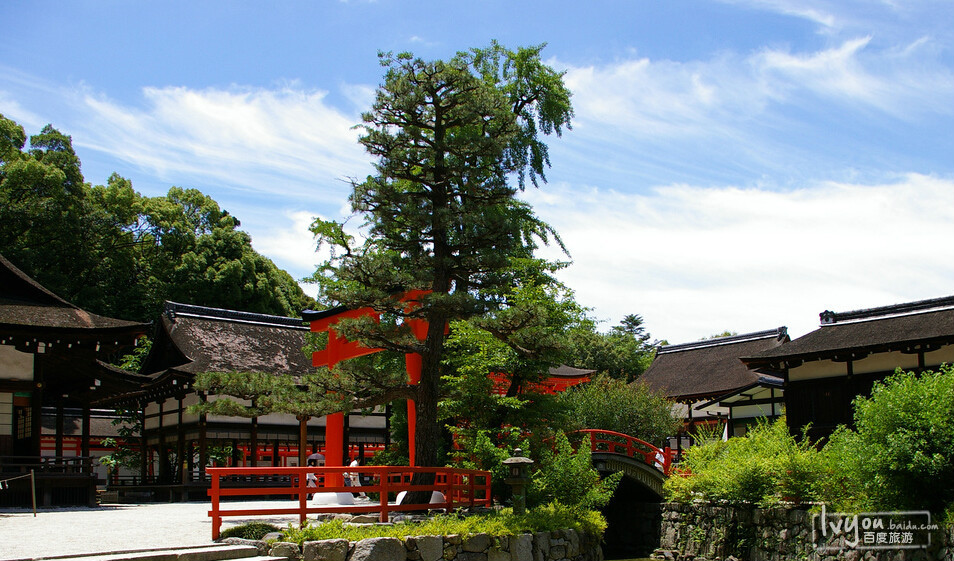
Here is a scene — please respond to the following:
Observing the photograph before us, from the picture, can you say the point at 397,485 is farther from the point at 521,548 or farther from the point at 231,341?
the point at 231,341

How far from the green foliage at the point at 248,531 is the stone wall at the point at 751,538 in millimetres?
11352

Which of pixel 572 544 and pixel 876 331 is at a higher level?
pixel 876 331

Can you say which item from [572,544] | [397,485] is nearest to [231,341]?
[397,485]

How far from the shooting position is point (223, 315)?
1319 inches

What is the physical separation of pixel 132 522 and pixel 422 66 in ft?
34.1

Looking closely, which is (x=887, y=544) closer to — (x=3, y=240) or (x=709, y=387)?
(x=709, y=387)

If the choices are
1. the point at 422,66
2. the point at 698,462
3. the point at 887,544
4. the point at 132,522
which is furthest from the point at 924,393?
the point at 132,522

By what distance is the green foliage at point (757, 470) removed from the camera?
18.1 m

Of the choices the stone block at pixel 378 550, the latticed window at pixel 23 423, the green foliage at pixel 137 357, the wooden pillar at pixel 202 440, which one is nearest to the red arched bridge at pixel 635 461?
the stone block at pixel 378 550

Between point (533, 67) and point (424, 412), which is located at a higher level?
point (533, 67)

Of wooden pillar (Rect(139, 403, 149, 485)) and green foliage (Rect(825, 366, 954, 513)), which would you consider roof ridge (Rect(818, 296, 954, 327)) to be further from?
wooden pillar (Rect(139, 403, 149, 485))

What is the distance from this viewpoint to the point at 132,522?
15477 millimetres

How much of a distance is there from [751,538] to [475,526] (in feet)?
29.4

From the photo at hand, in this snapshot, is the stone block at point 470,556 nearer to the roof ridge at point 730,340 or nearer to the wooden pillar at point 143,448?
the wooden pillar at point 143,448
